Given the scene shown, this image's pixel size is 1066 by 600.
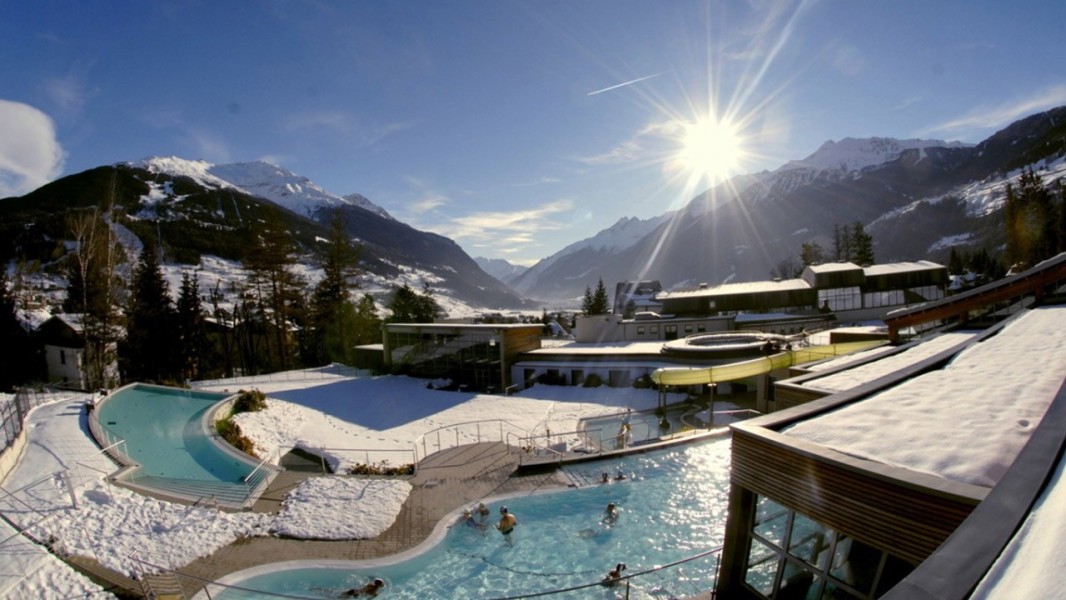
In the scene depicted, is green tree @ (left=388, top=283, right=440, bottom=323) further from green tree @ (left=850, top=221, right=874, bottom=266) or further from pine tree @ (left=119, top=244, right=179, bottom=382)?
green tree @ (left=850, top=221, right=874, bottom=266)

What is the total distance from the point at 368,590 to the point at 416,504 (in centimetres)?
376

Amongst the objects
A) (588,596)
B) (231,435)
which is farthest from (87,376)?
(588,596)

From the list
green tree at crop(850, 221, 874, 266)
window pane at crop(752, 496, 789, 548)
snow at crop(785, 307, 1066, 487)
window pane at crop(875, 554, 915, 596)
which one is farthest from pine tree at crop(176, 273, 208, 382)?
Result: green tree at crop(850, 221, 874, 266)

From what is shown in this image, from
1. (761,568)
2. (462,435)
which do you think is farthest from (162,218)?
(761,568)

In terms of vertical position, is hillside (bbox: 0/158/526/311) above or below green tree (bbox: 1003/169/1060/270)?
above

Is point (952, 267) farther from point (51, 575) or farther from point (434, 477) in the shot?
point (51, 575)

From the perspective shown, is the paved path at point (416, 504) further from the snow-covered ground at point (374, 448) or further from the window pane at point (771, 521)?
the window pane at point (771, 521)

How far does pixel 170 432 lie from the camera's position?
20.0 meters

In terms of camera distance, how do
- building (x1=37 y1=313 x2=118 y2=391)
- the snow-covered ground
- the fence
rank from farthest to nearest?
building (x1=37 y1=313 x2=118 y2=391) < the fence < the snow-covered ground

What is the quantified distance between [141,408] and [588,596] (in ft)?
81.9

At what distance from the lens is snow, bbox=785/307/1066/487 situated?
5266 millimetres

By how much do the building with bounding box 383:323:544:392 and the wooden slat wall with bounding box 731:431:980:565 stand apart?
2289 cm

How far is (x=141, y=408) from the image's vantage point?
23.1 meters

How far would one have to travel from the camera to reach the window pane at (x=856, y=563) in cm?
567
